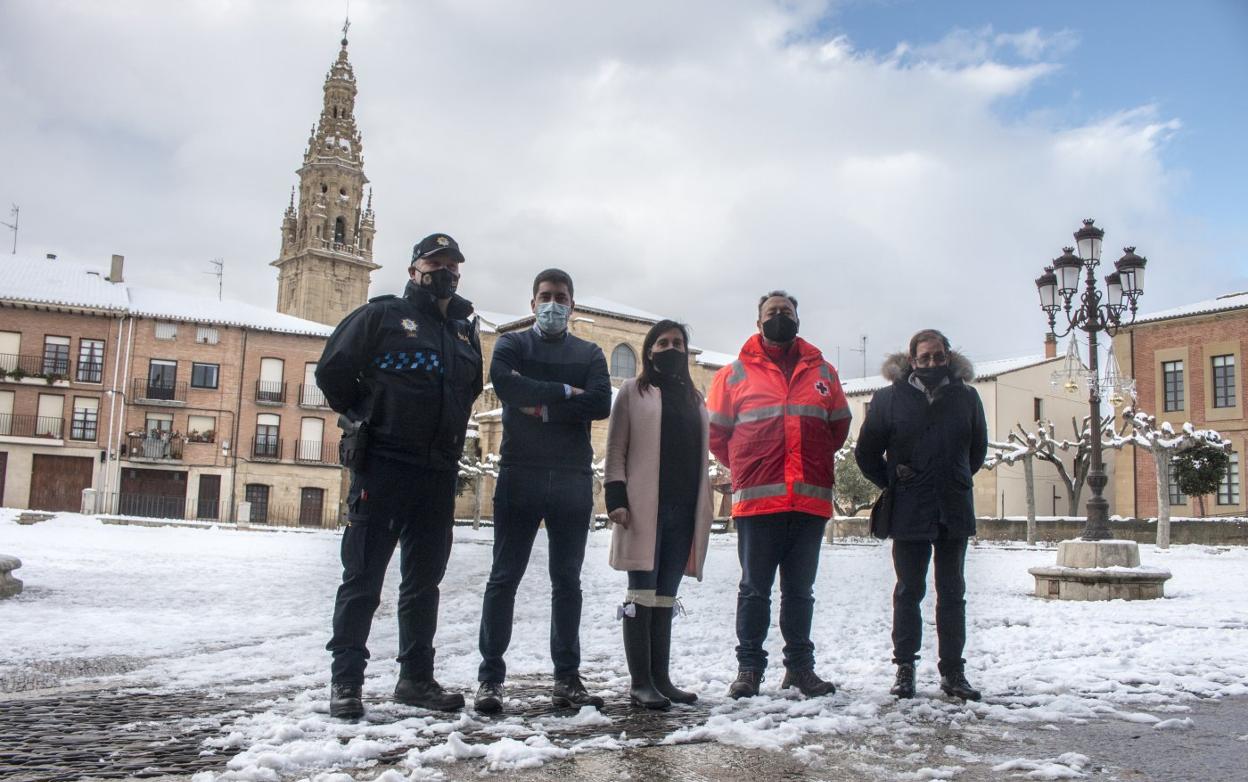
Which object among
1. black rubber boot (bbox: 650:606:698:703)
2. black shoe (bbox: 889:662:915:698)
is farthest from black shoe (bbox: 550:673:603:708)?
black shoe (bbox: 889:662:915:698)

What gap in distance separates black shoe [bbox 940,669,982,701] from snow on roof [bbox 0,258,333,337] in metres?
41.7

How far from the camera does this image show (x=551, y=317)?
4.71 m

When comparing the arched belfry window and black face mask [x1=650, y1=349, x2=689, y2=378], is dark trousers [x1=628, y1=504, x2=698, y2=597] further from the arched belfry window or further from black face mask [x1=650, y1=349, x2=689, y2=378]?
the arched belfry window

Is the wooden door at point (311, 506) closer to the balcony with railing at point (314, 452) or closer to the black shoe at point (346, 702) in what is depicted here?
the balcony with railing at point (314, 452)

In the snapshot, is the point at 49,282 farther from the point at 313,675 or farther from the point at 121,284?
the point at 313,675

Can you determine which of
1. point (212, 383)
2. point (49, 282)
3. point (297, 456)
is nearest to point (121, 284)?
point (49, 282)

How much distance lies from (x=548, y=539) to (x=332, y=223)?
74.3 meters

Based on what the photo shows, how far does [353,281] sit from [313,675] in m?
73.3

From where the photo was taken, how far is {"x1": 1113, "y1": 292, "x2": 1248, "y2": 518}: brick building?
3394cm

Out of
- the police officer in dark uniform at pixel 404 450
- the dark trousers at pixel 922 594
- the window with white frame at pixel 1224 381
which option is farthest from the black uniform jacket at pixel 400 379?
the window with white frame at pixel 1224 381

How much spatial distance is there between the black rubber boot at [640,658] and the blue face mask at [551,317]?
53.2 inches

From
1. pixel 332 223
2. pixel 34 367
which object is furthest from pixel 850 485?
pixel 332 223

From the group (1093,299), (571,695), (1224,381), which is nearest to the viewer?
(571,695)

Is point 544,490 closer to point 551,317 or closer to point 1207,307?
point 551,317
